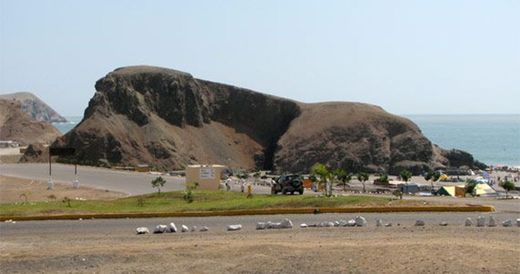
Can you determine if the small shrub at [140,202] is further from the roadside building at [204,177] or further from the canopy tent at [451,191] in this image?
the canopy tent at [451,191]

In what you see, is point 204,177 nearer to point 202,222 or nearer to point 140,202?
point 140,202

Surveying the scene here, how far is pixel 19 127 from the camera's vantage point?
168 m

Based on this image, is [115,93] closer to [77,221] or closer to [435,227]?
[77,221]

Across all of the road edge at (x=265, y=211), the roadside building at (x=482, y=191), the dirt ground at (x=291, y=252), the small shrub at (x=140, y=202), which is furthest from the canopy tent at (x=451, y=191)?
the dirt ground at (x=291, y=252)

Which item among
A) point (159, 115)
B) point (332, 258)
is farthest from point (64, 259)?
point (159, 115)

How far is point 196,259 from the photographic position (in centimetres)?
1436

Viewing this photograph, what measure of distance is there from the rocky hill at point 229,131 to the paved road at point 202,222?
68.0m

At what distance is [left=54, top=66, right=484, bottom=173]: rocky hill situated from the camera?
316 ft

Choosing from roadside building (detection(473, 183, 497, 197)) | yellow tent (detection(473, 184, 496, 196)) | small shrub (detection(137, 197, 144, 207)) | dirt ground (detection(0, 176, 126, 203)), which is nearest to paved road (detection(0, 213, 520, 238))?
small shrub (detection(137, 197, 144, 207))

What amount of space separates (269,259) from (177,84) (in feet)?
312

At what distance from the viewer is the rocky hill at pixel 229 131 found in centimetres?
9637

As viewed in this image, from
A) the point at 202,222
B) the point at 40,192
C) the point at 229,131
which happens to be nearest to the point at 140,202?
the point at 202,222

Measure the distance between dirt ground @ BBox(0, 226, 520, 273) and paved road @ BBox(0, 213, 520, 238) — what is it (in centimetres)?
201

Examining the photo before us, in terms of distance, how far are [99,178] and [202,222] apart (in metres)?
40.8
